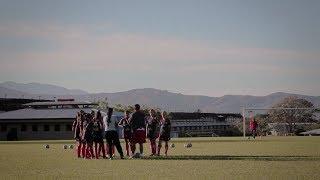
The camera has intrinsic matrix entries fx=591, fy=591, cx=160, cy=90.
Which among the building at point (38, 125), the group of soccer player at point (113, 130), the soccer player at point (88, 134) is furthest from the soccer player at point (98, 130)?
the building at point (38, 125)

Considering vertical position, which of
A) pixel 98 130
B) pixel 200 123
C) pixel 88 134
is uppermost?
pixel 200 123

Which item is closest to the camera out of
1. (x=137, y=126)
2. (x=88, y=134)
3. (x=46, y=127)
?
(x=137, y=126)

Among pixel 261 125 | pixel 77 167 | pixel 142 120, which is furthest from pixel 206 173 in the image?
pixel 261 125

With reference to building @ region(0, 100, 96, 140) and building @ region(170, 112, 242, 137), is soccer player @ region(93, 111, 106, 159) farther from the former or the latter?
building @ region(170, 112, 242, 137)

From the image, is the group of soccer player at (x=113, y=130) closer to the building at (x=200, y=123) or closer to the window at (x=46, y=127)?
Result: the window at (x=46, y=127)

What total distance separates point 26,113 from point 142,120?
66859 millimetres

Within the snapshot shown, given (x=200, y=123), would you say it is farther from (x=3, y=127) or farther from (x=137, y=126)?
(x=137, y=126)

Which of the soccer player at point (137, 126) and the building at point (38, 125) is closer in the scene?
the soccer player at point (137, 126)

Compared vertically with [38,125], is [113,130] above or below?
below

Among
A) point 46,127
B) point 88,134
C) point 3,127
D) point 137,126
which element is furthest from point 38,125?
point 137,126

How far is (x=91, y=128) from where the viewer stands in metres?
25.1

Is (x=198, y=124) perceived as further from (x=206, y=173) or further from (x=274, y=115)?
(x=206, y=173)

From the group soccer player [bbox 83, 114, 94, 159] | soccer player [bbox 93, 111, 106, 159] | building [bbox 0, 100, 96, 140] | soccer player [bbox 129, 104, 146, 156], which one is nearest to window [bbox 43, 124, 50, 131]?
building [bbox 0, 100, 96, 140]

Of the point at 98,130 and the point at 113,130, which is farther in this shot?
the point at 98,130
